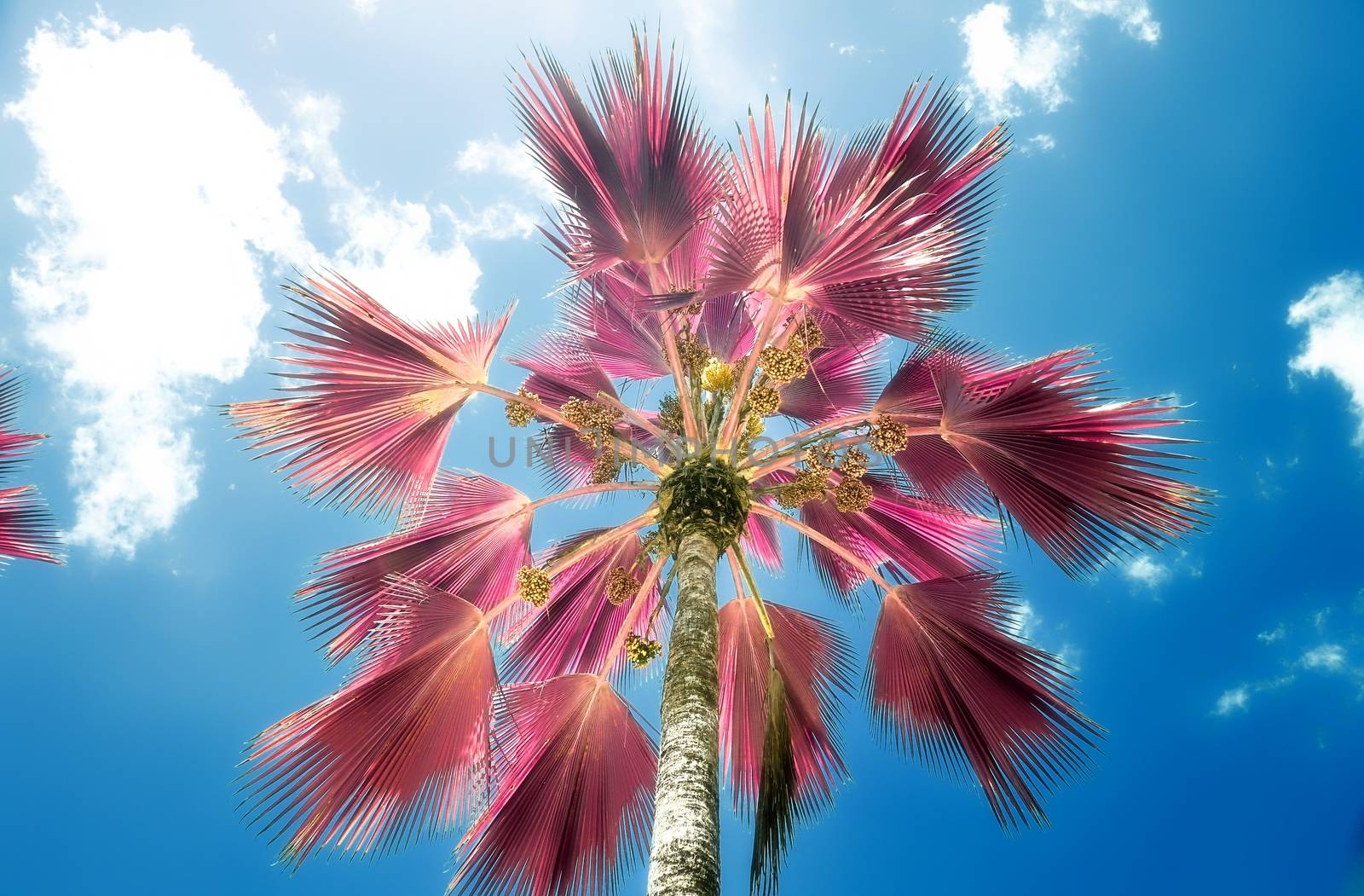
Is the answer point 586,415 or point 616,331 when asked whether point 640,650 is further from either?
point 616,331

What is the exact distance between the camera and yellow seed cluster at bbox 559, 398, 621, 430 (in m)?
6.52

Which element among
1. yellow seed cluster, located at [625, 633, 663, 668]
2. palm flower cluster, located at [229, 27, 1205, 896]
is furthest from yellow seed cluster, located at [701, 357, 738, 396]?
yellow seed cluster, located at [625, 633, 663, 668]

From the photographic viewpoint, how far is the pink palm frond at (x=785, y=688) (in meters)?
6.68

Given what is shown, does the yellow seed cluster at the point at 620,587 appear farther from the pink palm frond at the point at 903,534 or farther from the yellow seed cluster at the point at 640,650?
the pink palm frond at the point at 903,534

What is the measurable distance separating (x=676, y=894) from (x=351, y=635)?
355 centimetres

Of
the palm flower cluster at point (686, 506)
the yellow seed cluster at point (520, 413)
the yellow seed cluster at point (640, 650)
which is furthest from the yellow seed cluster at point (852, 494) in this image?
the yellow seed cluster at point (520, 413)

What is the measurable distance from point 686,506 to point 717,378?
1.23m

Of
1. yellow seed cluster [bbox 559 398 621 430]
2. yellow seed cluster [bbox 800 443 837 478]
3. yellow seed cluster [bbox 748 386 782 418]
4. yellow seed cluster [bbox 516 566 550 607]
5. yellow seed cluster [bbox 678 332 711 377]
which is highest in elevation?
yellow seed cluster [bbox 678 332 711 377]

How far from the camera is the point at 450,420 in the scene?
6.63 m

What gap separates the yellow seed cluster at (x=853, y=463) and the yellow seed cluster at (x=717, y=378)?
1079 mm

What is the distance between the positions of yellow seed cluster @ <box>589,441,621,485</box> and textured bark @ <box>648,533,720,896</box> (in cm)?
123

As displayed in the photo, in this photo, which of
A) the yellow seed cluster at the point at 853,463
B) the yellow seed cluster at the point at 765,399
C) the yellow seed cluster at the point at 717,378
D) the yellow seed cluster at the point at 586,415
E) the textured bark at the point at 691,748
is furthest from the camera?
the yellow seed cluster at the point at 717,378

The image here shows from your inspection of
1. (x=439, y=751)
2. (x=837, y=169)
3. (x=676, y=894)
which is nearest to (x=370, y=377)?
(x=439, y=751)

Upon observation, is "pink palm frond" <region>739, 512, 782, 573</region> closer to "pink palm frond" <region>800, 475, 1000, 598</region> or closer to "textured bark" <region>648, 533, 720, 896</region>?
"pink palm frond" <region>800, 475, 1000, 598</region>
